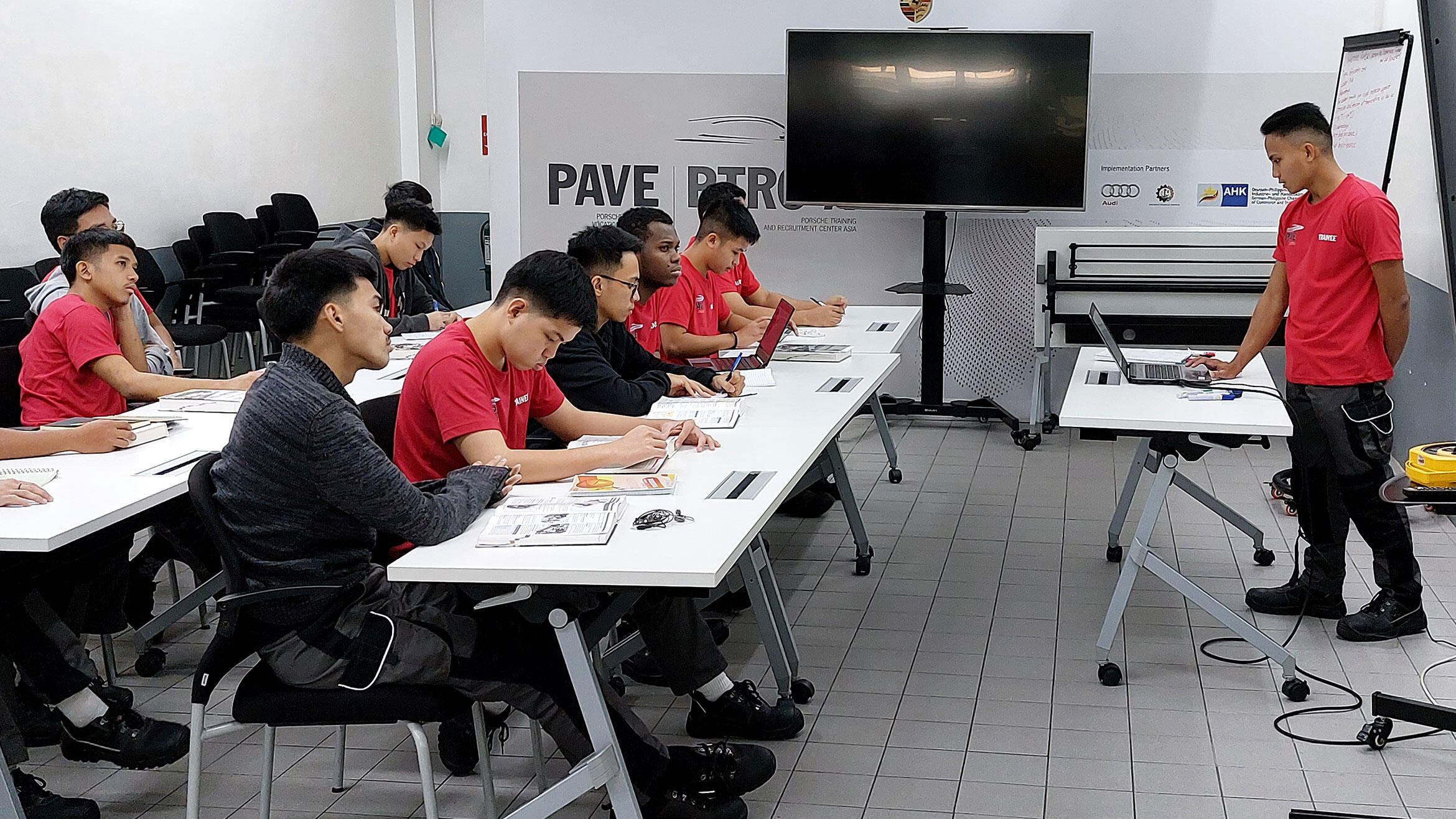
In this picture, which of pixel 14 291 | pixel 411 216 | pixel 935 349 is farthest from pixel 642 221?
pixel 14 291

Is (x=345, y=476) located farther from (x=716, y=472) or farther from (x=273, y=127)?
(x=273, y=127)

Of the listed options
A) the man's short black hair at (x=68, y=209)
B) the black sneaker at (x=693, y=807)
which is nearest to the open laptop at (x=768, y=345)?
the black sneaker at (x=693, y=807)

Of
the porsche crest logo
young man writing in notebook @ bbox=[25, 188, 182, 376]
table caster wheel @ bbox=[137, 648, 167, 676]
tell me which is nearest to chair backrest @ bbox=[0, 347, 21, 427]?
young man writing in notebook @ bbox=[25, 188, 182, 376]

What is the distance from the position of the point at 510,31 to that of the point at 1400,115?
4.46 metres

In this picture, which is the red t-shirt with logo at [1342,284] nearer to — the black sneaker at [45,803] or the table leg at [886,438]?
the table leg at [886,438]

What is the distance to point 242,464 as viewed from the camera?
7.60ft

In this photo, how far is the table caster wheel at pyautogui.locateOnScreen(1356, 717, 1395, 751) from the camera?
10.2ft

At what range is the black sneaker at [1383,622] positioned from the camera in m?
3.82

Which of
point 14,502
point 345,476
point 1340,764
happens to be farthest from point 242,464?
point 1340,764

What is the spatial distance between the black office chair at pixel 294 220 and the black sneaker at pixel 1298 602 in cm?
624

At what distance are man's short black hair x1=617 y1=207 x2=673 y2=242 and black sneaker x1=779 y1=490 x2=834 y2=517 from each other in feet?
4.40

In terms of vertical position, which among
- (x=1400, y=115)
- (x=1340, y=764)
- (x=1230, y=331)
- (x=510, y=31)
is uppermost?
(x=510, y=31)

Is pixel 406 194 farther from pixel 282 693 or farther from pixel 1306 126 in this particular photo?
pixel 1306 126

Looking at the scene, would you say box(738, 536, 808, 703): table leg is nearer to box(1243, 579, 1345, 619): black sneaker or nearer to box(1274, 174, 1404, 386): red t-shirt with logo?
box(1243, 579, 1345, 619): black sneaker
